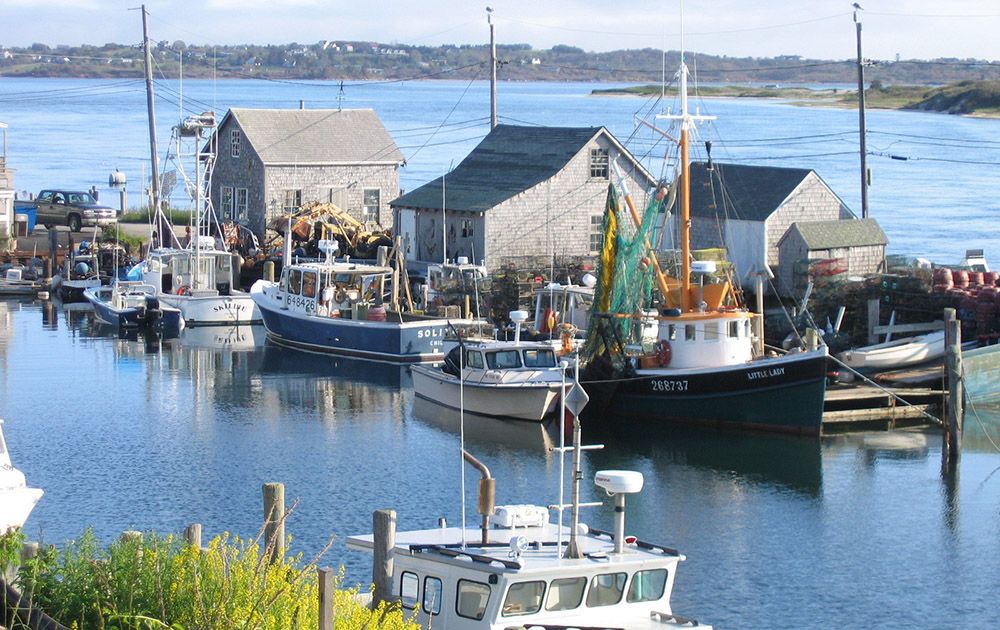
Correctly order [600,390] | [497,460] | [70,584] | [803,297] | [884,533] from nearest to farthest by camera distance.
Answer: [70,584]
[884,533]
[497,460]
[600,390]
[803,297]

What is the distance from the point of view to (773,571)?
81.5 ft

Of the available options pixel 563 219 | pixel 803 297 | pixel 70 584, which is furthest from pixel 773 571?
pixel 563 219

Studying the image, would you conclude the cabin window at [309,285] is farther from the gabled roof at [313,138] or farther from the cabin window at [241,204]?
the cabin window at [241,204]

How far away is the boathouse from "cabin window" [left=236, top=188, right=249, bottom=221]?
17798mm

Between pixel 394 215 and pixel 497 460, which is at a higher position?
pixel 394 215

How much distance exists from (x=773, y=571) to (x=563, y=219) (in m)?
27.9

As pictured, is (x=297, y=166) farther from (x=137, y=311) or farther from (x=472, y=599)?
(x=472, y=599)

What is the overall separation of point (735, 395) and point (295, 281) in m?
16.4

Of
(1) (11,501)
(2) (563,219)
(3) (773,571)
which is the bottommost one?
(3) (773,571)

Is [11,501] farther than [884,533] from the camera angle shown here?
No

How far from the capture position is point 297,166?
58219 millimetres

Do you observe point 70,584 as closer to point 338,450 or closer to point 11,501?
point 11,501

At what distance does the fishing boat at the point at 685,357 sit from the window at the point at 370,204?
2397 cm

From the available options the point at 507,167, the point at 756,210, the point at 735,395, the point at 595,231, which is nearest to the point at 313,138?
the point at 507,167
